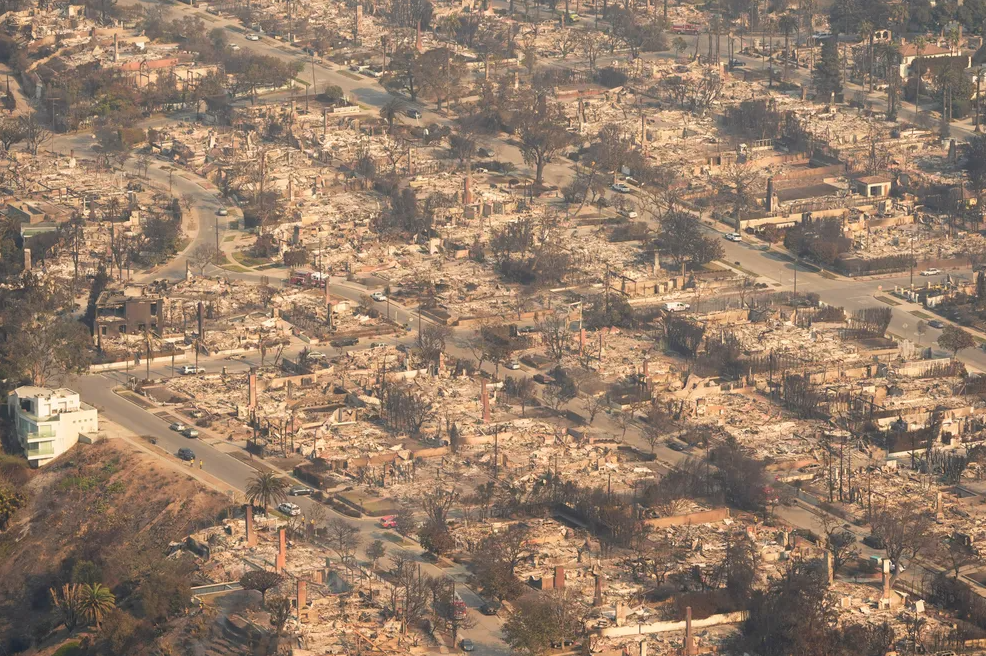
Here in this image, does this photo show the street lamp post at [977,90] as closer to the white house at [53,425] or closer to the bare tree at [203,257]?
the bare tree at [203,257]

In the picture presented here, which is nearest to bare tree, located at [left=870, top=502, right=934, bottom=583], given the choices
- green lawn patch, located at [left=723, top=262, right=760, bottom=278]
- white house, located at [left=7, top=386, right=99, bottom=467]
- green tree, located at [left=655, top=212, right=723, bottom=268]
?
white house, located at [left=7, top=386, right=99, bottom=467]

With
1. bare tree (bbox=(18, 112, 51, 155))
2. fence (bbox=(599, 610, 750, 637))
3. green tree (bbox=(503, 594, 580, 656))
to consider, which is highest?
green tree (bbox=(503, 594, 580, 656))

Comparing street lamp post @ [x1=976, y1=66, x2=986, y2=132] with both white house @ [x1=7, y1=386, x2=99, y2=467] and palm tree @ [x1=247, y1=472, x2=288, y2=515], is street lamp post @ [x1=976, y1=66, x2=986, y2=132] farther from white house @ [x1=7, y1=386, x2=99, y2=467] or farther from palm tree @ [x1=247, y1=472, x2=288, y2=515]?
palm tree @ [x1=247, y1=472, x2=288, y2=515]

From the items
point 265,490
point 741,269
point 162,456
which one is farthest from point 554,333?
point 265,490

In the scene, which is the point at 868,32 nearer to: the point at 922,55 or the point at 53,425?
the point at 922,55

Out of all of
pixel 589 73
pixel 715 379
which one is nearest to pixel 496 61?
pixel 589 73

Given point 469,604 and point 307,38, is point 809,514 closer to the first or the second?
point 469,604

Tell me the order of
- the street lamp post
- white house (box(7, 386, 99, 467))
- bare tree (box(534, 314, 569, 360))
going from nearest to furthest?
1. white house (box(7, 386, 99, 467))
2. bare tree (box(534, 314, 569, 360))
3. the street lamp post

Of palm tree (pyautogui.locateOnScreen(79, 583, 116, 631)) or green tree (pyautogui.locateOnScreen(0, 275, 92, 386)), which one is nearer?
palm tree (pyautogui.locateOnScreen(79, 583, 116, 631))
